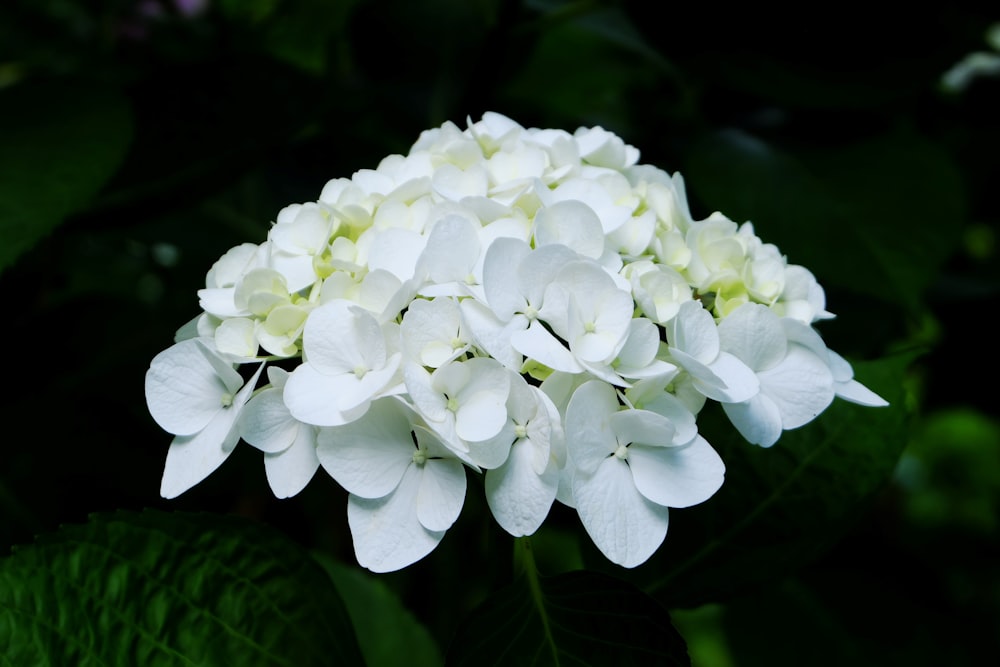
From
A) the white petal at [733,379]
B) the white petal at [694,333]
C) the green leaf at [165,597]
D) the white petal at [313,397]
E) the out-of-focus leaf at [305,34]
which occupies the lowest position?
the out-of-focus leaf at [305,34]

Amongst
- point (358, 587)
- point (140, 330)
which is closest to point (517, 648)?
point (358, 587)

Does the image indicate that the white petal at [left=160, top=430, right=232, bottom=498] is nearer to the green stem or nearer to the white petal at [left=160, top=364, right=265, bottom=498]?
the white petal at [left=160, top=364, right=265, bottom=498]

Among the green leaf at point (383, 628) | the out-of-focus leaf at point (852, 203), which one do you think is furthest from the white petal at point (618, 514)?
the out-of-focus leaf at point (852, 203)

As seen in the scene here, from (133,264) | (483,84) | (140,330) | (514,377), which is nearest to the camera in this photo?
(514,377)

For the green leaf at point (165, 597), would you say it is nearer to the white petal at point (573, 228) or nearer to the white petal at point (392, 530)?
the white petal at point (392, 530)

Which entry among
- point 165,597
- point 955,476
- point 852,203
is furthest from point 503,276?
point 955,476

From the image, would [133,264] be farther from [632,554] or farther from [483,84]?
[632,554]
